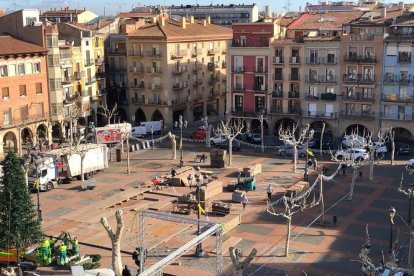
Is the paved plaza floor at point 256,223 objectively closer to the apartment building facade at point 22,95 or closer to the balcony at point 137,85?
the apartment building facade at point 22,95

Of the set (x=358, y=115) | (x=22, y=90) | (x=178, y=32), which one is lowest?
(x=358, y=115)

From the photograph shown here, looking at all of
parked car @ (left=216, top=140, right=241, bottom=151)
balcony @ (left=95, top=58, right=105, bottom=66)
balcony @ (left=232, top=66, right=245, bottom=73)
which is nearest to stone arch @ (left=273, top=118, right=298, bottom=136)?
balcony @ (left=232, top=66, right=245, bottom=73)

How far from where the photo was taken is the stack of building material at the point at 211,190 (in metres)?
47.7

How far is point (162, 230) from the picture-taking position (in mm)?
41844

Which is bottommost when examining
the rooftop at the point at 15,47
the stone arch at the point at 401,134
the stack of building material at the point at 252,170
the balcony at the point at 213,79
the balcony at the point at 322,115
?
the stack of building material at the point at 252,170

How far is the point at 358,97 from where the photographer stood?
243 ft

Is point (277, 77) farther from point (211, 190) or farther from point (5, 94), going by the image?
point (5, 94)

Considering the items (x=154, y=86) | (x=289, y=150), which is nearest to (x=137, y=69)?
(x=154, y=86)

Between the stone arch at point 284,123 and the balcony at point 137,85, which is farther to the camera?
the balcony at point 137,85

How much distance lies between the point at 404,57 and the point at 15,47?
1860 inches

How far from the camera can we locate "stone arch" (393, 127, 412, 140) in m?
73.7

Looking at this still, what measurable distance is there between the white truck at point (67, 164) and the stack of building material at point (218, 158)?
11.2 meters

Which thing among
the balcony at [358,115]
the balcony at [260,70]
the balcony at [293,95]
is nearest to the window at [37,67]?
the balcony at [260,70]

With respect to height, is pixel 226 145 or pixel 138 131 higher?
pixel 138 131
